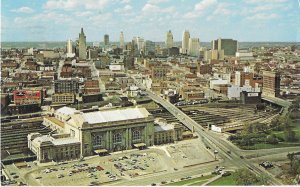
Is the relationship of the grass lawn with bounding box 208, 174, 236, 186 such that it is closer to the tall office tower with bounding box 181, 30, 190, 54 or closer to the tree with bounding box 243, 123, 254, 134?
the tree with bounding box 243, 123, 254, 134

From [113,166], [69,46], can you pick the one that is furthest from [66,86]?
[113,166]

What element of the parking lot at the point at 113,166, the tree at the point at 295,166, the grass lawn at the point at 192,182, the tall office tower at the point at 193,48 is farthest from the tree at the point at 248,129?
the tall office tower at the point at 193,48

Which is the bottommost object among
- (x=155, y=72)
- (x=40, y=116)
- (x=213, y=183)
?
(x=213, y=183)

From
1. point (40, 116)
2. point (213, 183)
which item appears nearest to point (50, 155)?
point (40, 116)

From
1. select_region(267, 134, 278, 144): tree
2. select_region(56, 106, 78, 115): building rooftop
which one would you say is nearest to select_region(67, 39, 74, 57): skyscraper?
select_region(56, 106, 78, 115): building rooftop

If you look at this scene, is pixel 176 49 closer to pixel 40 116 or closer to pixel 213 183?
pixel 40 116

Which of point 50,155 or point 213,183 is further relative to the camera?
point 50,155
